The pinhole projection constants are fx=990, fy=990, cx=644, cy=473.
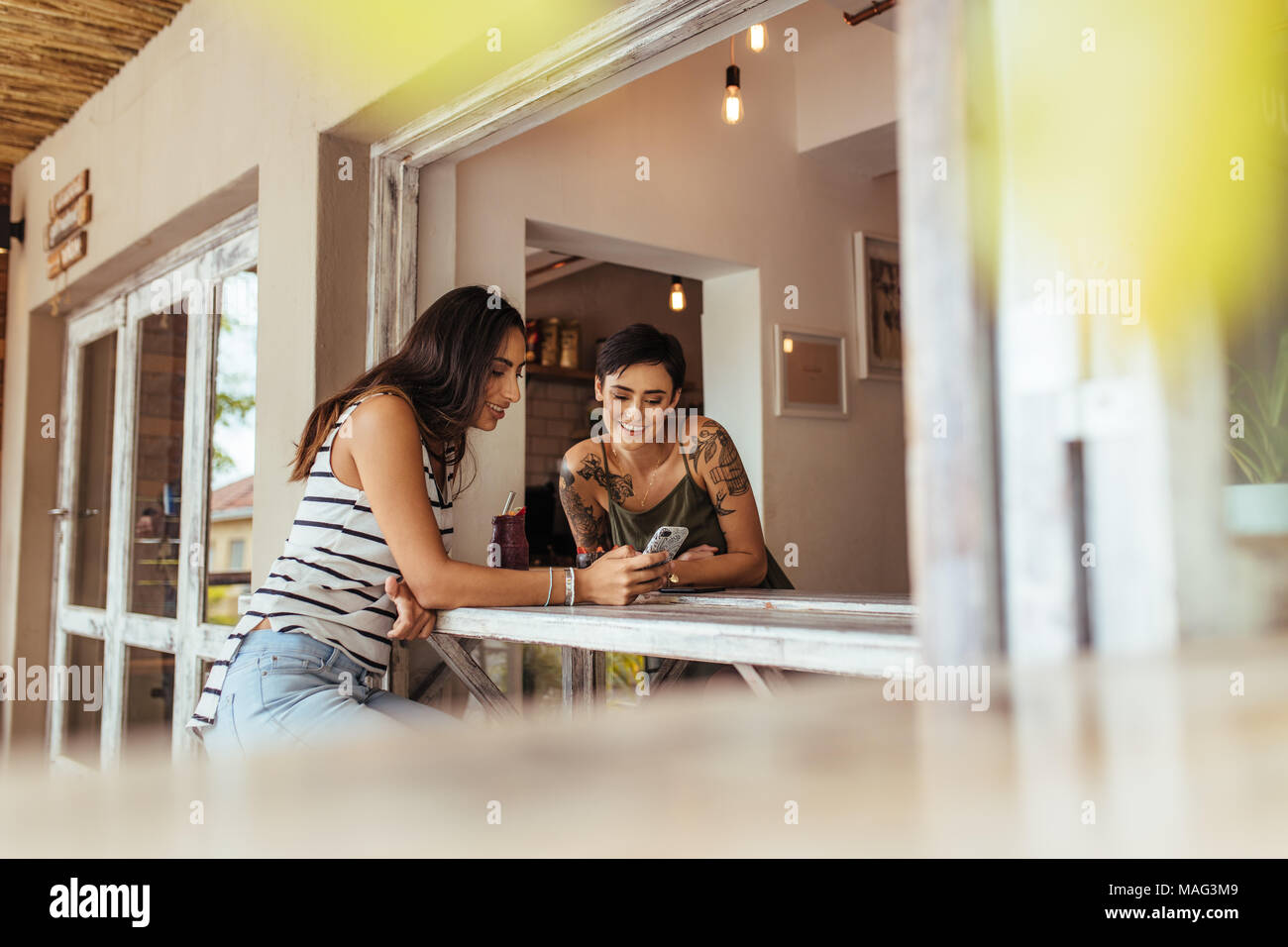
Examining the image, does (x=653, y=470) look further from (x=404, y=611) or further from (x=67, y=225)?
(x=67, y=225)

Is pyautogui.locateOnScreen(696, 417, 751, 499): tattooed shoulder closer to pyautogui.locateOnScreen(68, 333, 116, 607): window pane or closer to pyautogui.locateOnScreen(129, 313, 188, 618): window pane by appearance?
pyautogui.locateOnScreen(129, 313, 188, 618): window pane

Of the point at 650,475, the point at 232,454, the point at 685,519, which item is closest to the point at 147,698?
the point at 232,454

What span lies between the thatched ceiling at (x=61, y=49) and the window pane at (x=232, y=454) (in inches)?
41.0

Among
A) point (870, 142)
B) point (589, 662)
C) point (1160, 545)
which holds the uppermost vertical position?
point (870, 142)

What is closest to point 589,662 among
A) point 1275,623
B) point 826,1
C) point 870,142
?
point 1275,623

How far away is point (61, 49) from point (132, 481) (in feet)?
5.36

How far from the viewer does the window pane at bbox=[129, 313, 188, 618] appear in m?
3.63

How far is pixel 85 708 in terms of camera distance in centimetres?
412

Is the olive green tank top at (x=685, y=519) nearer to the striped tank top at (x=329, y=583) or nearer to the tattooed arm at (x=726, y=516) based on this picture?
the tattooed arm at (x=726, y=516)

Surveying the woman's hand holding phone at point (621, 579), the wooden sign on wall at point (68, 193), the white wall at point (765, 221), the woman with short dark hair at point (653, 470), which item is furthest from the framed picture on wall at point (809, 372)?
the wooden sign on wall at point (68, 193)

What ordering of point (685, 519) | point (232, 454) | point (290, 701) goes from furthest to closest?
point (232, 454)
point (685, 519)
point (290, 701)

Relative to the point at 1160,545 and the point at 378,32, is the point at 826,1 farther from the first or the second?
the point at 1160,545

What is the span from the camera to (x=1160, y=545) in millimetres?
805
